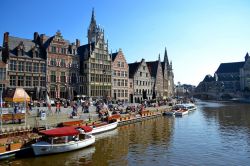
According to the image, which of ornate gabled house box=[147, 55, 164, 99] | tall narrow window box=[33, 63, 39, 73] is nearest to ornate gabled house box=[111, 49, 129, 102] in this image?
ornate gabled house box=[147, 55, 164, 99]

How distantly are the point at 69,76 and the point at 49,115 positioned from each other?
939 inches

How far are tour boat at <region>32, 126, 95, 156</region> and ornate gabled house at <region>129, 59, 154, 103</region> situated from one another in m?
56.6

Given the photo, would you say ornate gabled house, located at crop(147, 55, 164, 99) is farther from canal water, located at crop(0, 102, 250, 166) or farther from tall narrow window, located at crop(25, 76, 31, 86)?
canal water, located at crop(0, 102, 250, 166)

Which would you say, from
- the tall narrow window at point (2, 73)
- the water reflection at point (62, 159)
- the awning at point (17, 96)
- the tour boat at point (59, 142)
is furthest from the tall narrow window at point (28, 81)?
the water reflection at point (62, 159)

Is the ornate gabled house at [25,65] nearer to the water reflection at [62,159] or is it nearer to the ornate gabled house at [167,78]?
the water reflection at [62,159]

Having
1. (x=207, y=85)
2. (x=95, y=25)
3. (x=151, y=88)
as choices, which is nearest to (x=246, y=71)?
(x=207, y=85)

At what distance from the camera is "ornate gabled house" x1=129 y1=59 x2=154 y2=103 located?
84.5 meters

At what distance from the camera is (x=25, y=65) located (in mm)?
54312

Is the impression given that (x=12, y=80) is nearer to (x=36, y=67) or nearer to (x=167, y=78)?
(x=36, y=67)

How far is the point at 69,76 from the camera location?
62562 mm

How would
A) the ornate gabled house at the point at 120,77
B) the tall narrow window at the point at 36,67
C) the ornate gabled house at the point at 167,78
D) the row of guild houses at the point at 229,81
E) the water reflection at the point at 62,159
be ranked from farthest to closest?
the row of guild houses at the point at 229,81 < the ornate gabled house at the point at 167,78 < the ornate gabled house at the point at 120,77 < the tall narrow window at the point at 36,67 < the water reflection at the point at 62,159

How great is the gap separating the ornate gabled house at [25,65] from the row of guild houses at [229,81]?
13289cm

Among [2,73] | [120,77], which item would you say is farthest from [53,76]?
[120,77]

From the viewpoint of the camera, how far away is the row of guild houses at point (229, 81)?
6565 inches
